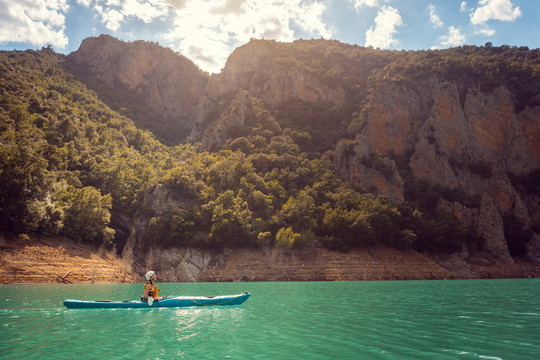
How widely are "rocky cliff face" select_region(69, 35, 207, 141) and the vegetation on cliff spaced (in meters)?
34.1

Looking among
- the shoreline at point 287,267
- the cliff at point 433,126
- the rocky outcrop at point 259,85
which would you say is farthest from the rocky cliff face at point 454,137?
the shoreline at point 287,267

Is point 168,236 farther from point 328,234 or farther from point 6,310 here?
point 6,310

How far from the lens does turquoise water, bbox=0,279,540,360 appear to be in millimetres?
11062

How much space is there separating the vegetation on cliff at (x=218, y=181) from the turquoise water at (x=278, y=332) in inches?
1474

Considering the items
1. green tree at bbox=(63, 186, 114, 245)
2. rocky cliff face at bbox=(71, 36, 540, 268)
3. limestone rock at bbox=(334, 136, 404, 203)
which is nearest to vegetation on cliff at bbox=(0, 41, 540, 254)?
green tree at bbox=(63, 186, 114, 245)

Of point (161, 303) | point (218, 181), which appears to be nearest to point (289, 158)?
point (218, 181)

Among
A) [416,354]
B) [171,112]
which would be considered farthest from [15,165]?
[171,112]

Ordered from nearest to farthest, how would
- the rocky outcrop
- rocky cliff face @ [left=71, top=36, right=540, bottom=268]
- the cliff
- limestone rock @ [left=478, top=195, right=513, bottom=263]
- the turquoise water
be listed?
the turquoise water, limestone rock @ [left=478, top=195, right=513, bottom=263], the cliff, rocky cliff face @ [left=71, top=36, right=540, bottom=268], the rocky outcrop

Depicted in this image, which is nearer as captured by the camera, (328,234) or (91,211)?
(91,211)

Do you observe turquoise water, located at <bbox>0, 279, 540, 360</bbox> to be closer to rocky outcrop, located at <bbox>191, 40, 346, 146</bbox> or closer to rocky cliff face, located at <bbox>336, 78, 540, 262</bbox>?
rocky cliff face, located at <bbox>336, 78, 540, 262</bbox>

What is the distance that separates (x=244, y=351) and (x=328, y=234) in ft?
187

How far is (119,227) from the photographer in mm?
70438

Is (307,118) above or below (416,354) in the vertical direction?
above

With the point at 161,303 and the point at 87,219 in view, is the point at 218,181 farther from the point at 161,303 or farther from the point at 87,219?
the point at 161,303
